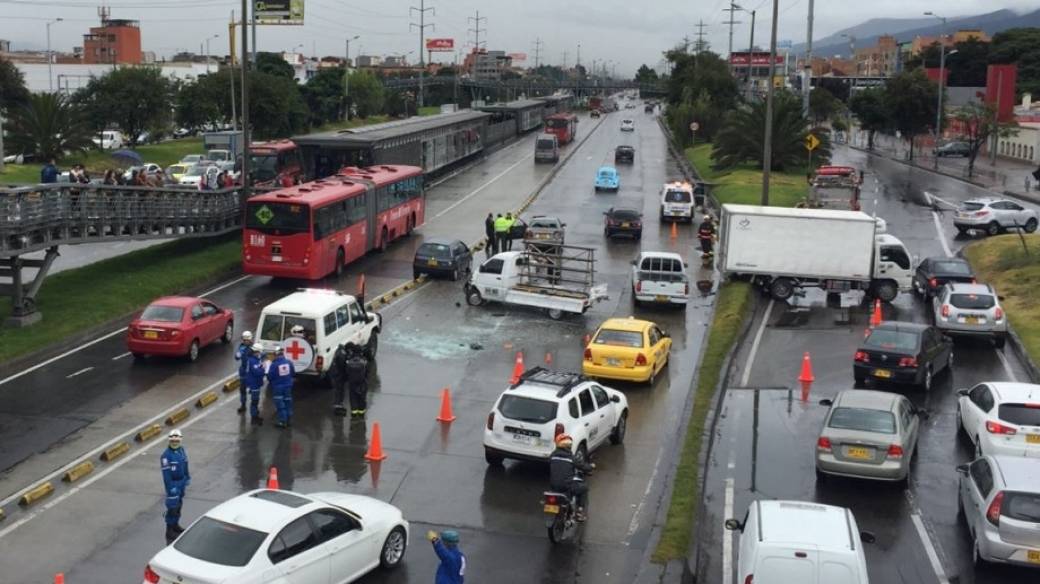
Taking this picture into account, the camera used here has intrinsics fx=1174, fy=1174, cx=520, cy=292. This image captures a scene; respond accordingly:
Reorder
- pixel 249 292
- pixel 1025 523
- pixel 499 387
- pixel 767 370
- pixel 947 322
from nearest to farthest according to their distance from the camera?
pixel 1025 523 → pixel 499 387 → pixel 767 370 → pixel 947 322 → pixel 249 292

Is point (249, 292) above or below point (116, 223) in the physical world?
below

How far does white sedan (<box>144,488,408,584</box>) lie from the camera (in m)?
12.0

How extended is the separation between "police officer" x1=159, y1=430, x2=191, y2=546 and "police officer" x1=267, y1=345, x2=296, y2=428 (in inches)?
195

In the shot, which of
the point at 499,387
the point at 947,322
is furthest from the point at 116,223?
the point at 947,322

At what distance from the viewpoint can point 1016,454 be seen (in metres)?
18.4

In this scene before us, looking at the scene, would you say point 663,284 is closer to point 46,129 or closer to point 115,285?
point 115,285

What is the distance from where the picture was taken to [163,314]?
25.3 m

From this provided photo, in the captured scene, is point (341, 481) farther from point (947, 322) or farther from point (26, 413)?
point (947, 322)

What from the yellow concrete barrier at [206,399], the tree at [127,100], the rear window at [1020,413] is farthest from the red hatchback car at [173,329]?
the tree at [127,100]

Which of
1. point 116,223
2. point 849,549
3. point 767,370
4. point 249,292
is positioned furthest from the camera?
point 249,292

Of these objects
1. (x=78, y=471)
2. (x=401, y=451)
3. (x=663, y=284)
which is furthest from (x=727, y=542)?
(x=663, y=284)

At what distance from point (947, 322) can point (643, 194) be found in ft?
115

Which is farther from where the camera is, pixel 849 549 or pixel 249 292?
pixel 249 292

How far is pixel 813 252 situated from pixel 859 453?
16.6 m
